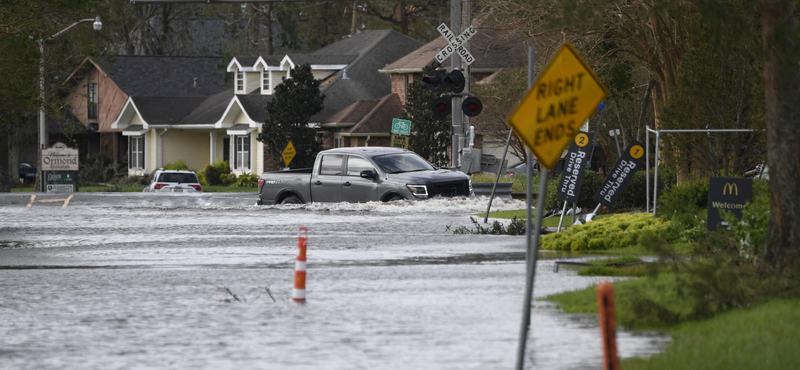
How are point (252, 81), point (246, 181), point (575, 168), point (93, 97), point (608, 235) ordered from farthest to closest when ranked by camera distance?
point (93, 97) < point (252, 81) < point (246, 181) < point (575, 168) < point (608, 235)

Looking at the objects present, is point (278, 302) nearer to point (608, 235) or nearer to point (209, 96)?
point (608, 235)

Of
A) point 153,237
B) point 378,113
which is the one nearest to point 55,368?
point 153,237

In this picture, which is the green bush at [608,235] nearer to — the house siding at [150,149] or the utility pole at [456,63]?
the utility pole at [456,63]

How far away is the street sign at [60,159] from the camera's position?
4462 centimetres

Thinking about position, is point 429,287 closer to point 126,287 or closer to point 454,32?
point 126,287

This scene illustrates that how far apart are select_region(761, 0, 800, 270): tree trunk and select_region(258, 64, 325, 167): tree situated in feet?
139

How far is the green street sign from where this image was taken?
145ft

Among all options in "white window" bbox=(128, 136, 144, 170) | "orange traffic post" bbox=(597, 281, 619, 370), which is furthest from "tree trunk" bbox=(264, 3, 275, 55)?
"orange traffic post" bbox=(597, 281, 619, 370)

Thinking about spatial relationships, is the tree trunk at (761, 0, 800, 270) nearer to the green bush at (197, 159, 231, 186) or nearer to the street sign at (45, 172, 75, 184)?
the street sign at (45, 172, 75, 184)

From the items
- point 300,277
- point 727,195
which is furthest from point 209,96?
point 300,277

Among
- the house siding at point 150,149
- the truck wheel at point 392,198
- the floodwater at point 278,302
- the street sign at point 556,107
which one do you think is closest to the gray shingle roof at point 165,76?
the house siding at point 150,149

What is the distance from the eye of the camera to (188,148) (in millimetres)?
69500

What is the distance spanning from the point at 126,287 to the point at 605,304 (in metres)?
8.69

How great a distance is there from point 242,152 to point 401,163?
33904mm
